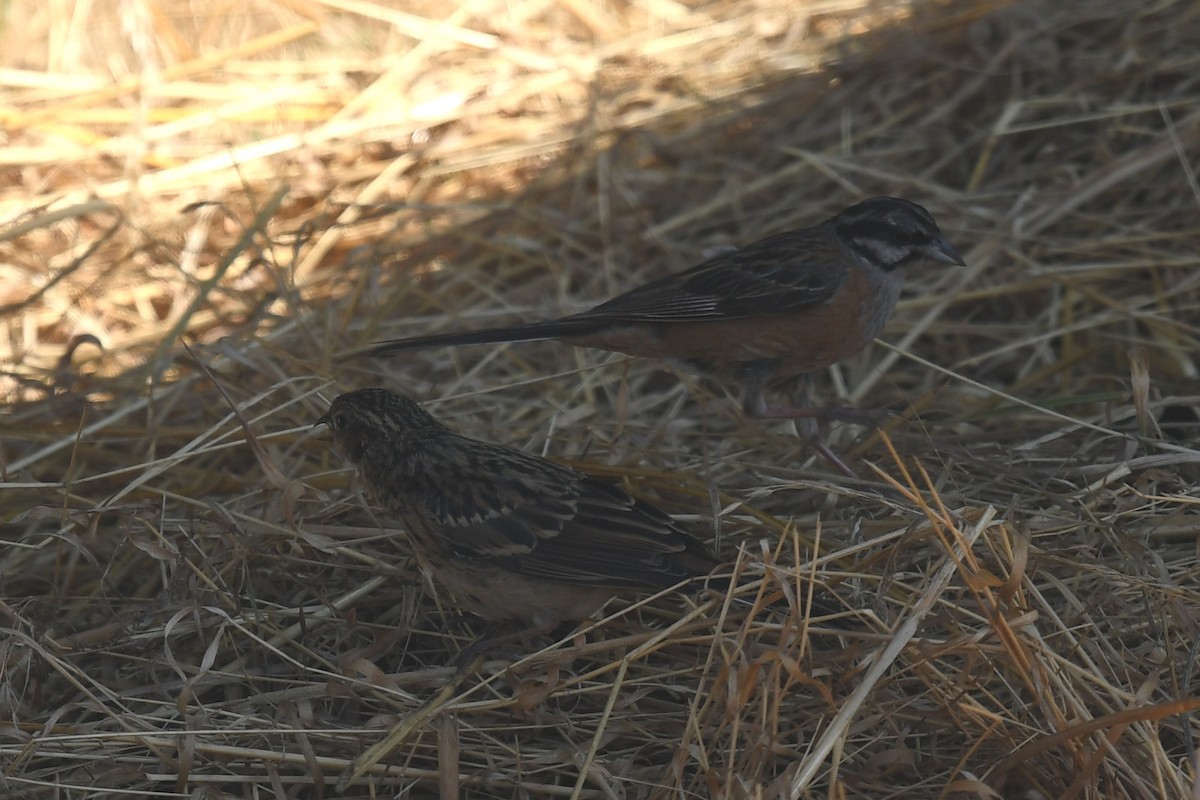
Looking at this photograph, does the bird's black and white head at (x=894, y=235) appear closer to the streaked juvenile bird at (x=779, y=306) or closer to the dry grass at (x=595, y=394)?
the streaked juvenile bird at (x=779, y=306)

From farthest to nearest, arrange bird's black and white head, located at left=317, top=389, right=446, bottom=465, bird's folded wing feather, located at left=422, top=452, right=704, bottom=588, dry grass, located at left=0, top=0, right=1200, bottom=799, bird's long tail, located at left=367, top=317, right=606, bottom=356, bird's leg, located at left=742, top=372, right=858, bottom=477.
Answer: bird's leg, located at left=742, top=372, right=858, bottom=477 < bird's long tail, located at left=367, top=317, right=606, bottom=356 < bird's black and white head, located at left=317, top=389, right=446, bottom=465 < bird's folded wing feather, located at left=422, top=452, right=704, bottom=588 < dry grass, located at left=0, top=0, right=1200, bottom=799

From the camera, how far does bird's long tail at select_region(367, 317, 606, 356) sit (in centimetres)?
448

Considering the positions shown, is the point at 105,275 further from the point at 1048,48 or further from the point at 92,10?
the point at 1048,48

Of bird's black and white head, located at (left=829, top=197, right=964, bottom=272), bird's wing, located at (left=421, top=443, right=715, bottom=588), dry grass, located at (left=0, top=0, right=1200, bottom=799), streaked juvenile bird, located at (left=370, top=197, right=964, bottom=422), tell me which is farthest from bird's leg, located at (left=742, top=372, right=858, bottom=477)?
bird's wing, located at (left=421, top=443, right=715, bottom=588)

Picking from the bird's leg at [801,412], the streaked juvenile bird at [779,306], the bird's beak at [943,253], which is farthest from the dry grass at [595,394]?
the bird's beak at [943,253]

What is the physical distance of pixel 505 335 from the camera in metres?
4.57

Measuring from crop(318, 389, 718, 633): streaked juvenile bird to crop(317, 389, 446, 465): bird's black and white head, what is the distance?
31 mm

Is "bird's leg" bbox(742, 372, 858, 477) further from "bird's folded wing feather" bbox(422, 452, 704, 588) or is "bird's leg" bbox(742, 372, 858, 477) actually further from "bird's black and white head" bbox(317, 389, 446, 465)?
"bird's black and white head" bbox(317, 389, 446, 465)

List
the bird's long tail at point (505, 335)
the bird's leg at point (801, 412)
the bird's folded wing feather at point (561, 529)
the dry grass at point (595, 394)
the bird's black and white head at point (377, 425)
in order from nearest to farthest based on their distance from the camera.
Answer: the dry grass at point (595, 394) < the bird's folded wing feather at point (561, 529) < the bird's black and white head at point (377, 425) < the bird's long tail at point (505, 335) < the bird's leg at point (801, 412)

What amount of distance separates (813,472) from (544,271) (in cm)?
247

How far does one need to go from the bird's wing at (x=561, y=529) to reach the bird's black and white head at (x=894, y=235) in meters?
1.45

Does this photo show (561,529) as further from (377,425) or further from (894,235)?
(894,235)

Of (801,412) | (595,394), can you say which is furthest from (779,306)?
(595,394)

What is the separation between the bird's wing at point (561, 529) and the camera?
3.79 meters
